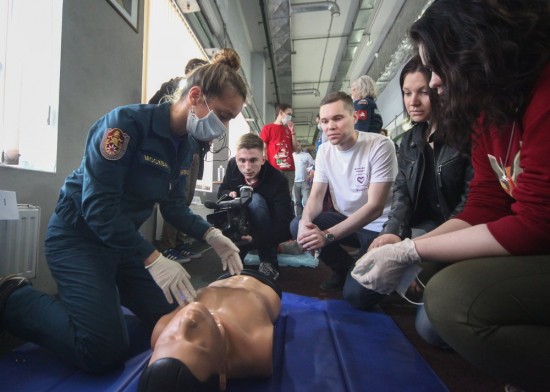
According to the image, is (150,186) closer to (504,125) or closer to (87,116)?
(87,116)

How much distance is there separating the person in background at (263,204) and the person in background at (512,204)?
1.53 metres

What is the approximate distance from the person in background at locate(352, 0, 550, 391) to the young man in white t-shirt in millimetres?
881

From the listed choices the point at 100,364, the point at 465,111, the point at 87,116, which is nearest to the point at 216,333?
the point at 100,364

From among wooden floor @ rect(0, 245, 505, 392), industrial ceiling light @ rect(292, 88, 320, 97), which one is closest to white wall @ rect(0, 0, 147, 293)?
wooden floor @ rect(0, 245, 505, 392)

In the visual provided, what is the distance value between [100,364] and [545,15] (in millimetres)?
1450

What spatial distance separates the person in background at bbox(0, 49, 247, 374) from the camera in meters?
1.02

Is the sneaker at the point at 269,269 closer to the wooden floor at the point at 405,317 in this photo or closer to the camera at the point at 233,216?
the wooden floor at the point at 405,317

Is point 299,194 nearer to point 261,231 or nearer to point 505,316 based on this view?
point 261,231

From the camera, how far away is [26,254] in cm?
133

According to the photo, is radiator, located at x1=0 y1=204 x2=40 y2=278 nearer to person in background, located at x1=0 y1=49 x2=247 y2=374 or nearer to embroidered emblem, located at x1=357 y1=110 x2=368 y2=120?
person in background, located at x1=0 y1=49 x2=247 y2=374

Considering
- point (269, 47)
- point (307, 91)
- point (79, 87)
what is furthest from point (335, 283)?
point (307, 91)

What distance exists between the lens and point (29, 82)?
1.48 meters

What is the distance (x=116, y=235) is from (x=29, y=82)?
1014 millimetres

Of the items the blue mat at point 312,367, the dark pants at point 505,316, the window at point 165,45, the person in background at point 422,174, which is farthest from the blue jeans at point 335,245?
the window at point 165,45
